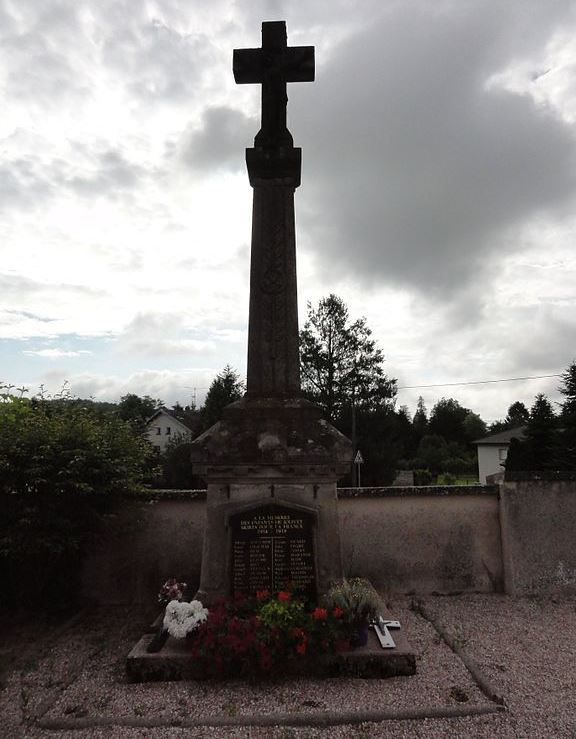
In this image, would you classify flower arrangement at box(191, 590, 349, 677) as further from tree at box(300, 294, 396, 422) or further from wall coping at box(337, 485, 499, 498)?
tree at box(300, 294, 396, 422)

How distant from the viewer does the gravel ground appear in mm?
3471

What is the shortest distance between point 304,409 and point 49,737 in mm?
3404

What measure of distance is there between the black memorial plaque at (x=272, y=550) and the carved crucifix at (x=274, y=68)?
4.50 metres

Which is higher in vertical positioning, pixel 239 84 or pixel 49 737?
pixel 239 84

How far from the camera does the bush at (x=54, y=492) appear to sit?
559 centimetres

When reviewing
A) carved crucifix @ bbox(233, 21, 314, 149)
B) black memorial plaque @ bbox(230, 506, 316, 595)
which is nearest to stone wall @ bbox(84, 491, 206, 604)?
black memorial plaque @ bbox(230, 506, 316, 595)

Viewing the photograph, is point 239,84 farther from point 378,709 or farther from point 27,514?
point 378,709

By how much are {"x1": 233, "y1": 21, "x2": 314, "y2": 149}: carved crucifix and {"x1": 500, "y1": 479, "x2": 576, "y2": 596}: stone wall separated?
587 cm

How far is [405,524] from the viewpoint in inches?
283

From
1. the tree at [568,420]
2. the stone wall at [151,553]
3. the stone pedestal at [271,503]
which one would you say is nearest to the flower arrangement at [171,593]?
the stone pedestal at [271,503]

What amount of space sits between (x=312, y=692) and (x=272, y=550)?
1.39 meters

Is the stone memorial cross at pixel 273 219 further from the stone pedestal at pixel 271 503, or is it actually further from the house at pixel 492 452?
the house at pixel 492 452

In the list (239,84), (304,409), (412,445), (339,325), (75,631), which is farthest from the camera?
(412,445)

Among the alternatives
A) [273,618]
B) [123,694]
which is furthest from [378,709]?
[123,694]
